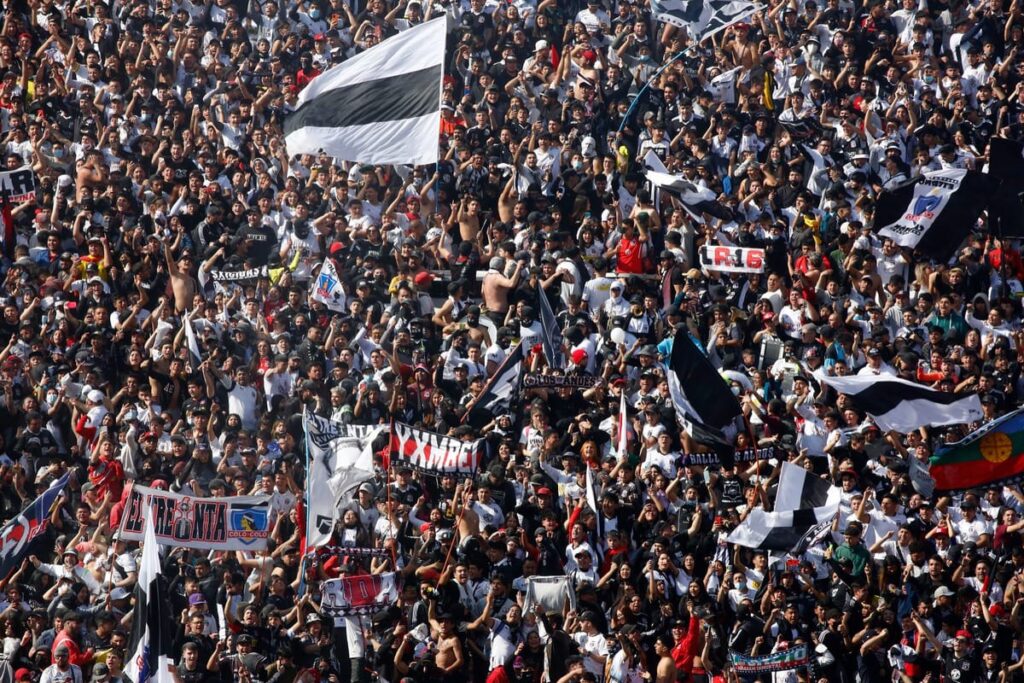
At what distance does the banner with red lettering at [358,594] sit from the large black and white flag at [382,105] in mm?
3737

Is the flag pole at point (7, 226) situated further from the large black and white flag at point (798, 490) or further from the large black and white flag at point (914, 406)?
the large black and white flag at point (914, 406)

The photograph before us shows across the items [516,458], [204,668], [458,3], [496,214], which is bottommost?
[204,668]

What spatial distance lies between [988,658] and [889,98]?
297 inches

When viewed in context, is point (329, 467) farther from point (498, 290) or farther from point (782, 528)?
point (782, 528)

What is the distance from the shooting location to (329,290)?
21.2 metres

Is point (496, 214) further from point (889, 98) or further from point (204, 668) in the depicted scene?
point (204, 668)

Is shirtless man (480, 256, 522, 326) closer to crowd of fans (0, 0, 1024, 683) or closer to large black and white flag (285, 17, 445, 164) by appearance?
crowd of fans (0, 0, 1024, 683)

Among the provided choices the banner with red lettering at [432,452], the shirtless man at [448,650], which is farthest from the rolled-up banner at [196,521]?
the shirtless man at [448,650]

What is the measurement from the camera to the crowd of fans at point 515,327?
57.1 ft

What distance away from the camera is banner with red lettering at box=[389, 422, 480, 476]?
1844 centimetres

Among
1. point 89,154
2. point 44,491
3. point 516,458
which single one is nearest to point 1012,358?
point 516,458

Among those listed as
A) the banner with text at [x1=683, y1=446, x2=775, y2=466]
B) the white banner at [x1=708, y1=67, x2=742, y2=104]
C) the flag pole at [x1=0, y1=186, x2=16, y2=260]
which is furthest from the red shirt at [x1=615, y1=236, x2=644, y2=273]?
the flag pole at [x1=0, y1=186, x2=16, y2=260]

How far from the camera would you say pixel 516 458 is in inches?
749

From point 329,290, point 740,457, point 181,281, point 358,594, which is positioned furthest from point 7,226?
point 740,457
